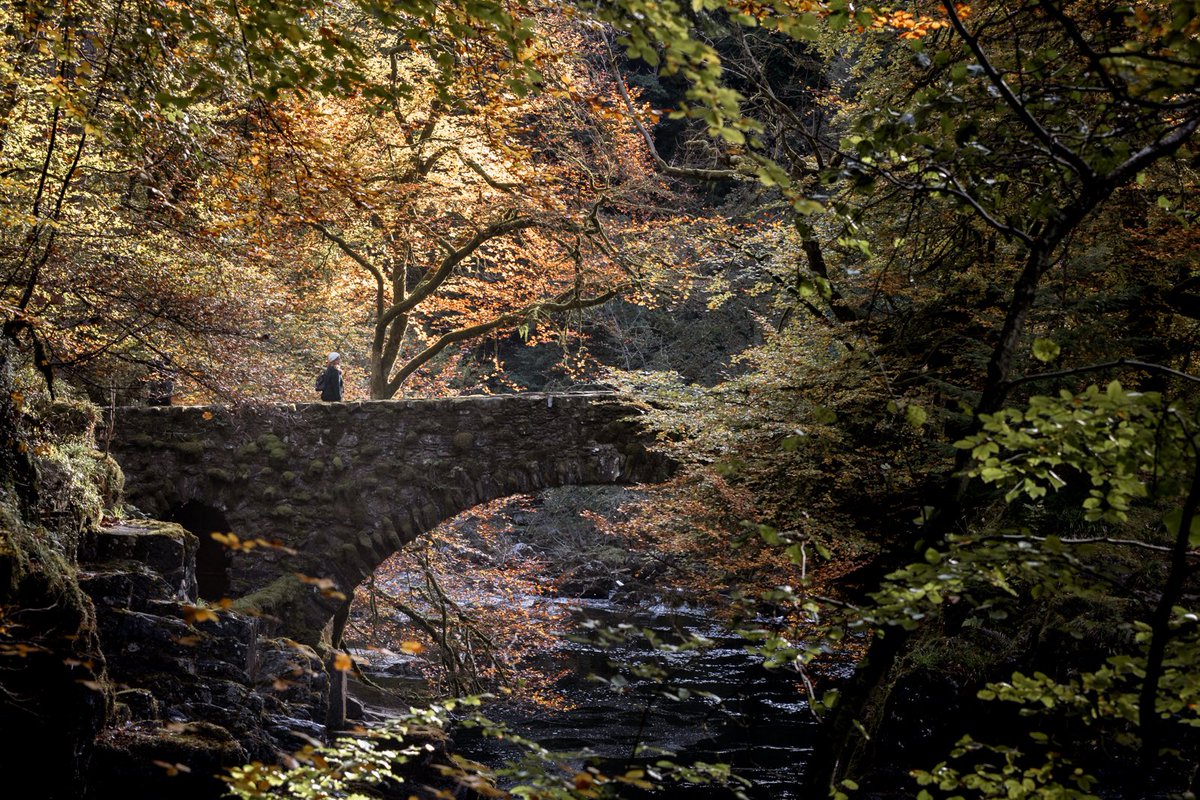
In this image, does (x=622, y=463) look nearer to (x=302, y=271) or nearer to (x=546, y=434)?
(x=546, y=434)

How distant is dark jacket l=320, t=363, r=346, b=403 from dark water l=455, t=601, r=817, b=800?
4.38m

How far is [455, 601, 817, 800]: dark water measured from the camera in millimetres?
9086

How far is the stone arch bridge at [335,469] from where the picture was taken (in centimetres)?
958

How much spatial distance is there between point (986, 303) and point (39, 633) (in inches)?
242

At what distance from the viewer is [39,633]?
396cm

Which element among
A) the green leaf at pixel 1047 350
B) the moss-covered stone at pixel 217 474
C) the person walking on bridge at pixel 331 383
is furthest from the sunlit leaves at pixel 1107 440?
the person walking on bridge at pixel 331 383

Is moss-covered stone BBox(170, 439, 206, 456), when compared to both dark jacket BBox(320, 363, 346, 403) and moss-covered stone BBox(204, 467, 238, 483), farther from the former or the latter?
dark jacket BBox(320, 363, 346, 403)

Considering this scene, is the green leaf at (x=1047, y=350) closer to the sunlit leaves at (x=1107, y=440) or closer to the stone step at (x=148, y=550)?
the sunlit leaves at (x=1107, y=440)

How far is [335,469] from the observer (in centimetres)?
1000

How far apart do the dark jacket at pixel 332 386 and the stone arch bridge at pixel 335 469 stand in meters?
1.21

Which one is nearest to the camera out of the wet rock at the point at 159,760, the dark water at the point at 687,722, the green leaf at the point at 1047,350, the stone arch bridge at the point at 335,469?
the green leaf at the point at 1047,350

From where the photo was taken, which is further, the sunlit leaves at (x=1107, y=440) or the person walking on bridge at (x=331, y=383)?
the person walking on bridge at (x=331, y=383)

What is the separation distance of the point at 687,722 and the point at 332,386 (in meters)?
6.17

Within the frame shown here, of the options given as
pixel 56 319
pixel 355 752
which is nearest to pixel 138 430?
pixel 56 319
